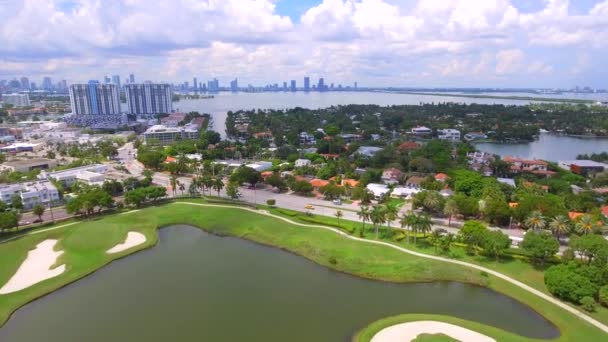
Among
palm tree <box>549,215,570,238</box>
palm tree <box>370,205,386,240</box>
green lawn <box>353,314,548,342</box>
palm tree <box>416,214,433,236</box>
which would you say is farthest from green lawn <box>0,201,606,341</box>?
palm tree <box>549,215,570,238</box>

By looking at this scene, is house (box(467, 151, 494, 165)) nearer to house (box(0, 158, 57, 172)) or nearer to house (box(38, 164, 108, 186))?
house (box(38, 164, 108, 186))

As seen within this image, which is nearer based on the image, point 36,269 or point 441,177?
point 36,269

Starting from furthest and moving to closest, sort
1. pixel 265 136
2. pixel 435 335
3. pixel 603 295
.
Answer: pixel 265 136 < pixel 603 295 < pixel 435 335

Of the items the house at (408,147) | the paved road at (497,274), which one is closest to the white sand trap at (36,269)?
the paved road at (497,274)

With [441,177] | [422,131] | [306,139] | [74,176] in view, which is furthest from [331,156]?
[74,176]

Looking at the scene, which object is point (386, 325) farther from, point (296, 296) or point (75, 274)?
point (75, 274)

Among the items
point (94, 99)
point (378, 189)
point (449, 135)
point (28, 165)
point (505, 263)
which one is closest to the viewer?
point (505, 263)

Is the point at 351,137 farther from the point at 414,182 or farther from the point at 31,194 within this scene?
the point at 31,194
